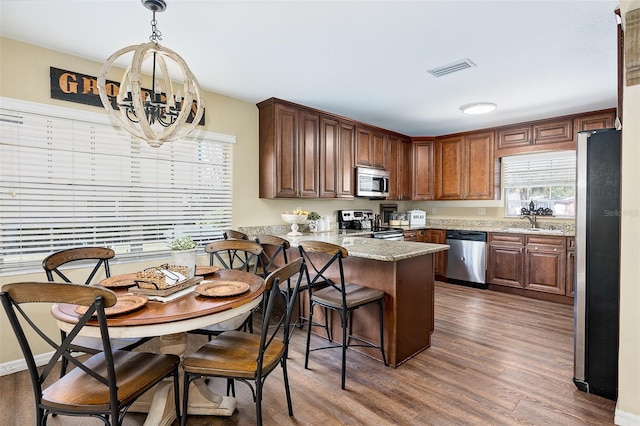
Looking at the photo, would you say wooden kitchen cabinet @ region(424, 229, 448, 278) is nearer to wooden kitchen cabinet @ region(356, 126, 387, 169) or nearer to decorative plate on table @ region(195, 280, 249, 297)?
wooden kitchen cabinet @ region(356, 126, 387, 169)

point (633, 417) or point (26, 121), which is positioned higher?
point (26, 121)

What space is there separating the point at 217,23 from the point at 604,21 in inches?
106

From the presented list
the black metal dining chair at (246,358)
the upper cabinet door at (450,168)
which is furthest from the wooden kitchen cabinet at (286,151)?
the upper cabinet door at (450,168)

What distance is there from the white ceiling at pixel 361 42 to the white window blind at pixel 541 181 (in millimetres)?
1213

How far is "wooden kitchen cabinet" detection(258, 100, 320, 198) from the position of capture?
394cm

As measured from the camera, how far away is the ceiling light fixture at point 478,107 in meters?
3.95

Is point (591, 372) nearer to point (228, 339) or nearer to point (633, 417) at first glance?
point (633, 417)

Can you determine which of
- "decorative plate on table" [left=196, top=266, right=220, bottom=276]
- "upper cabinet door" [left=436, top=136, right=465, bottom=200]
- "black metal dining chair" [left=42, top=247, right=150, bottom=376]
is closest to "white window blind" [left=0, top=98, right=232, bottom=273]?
"black metal dining chair" [left=42, top=247, right=150, bottom=376]

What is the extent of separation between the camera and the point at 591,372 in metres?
2.21

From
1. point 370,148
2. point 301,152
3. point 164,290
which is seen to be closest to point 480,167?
point 370,148

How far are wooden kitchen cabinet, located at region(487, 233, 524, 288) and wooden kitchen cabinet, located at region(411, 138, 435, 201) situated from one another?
1.38 m

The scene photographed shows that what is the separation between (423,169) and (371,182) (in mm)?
1350

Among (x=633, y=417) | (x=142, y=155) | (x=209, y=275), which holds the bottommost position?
(x=633, y=417)

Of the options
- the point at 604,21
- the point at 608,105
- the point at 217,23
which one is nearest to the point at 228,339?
the point at 217,23
